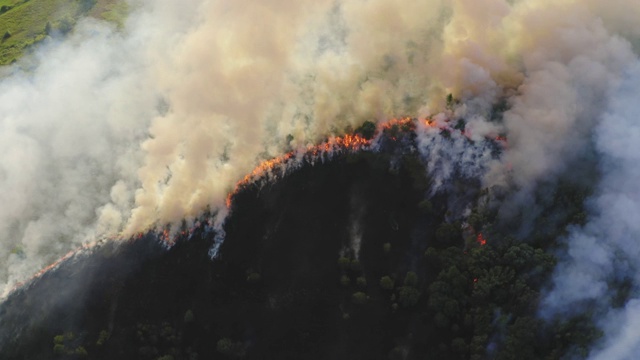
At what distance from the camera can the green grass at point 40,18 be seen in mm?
160375

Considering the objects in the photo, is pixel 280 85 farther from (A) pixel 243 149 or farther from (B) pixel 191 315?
(B) pixel 191 315

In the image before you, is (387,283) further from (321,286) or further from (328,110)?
(328,110)

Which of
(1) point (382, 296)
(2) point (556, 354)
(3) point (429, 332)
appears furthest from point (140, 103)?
(2) point (556, 354)

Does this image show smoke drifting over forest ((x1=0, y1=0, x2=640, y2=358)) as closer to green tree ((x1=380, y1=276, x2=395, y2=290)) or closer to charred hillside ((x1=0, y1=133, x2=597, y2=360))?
charred hillside ((x1=0, y1=133, x2=597, y2=360))

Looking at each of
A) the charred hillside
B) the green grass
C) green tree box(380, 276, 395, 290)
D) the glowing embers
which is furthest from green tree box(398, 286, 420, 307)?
the green grass

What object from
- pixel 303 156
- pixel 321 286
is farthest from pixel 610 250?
pixel 303 156

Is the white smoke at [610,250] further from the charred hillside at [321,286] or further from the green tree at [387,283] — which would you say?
the green tree at [387,283]

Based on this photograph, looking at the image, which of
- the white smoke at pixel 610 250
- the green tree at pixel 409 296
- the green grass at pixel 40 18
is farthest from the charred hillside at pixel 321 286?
the green grass at pixel 40 18

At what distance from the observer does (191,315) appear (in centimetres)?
8775

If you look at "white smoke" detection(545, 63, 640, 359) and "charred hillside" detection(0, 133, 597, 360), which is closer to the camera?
"white smoke" detection(545, 63, 640, 359)

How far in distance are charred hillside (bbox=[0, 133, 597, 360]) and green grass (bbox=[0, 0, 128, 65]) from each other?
8546 centimetres

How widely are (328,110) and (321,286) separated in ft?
104

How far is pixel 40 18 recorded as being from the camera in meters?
174

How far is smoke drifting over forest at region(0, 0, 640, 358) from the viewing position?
95.3 metres
